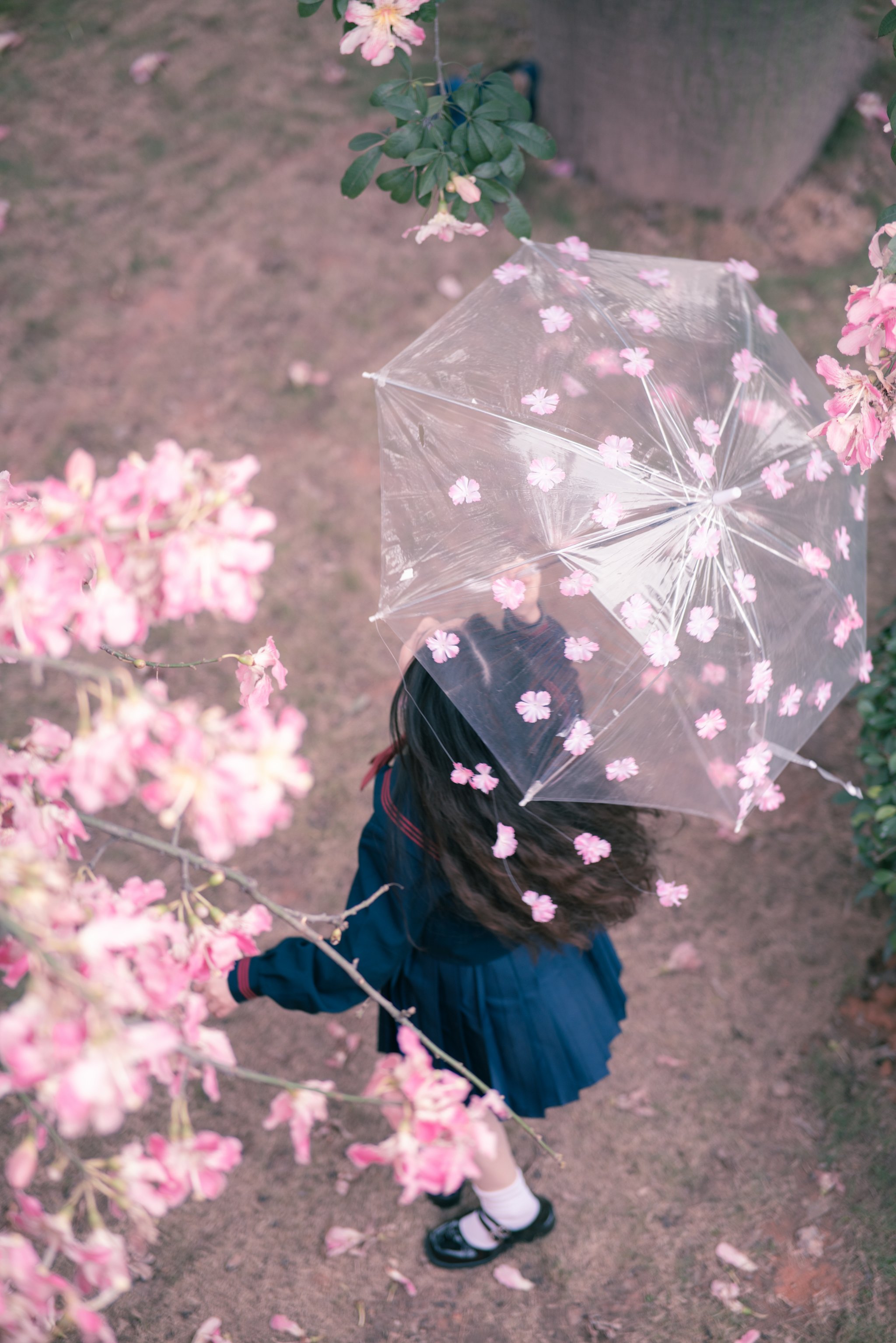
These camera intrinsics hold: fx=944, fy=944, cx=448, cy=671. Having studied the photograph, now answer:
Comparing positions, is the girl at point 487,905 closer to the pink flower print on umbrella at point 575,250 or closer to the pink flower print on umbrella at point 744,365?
the pink flower print on umbrella at point 744,365

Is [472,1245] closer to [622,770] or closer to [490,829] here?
[490,829]

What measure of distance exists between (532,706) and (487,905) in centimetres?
42

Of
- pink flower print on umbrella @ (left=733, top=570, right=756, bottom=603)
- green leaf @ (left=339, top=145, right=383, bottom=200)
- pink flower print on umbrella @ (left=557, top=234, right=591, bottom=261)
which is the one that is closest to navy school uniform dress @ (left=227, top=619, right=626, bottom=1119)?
pink flower print on umbrella @ (left=733, top=570, right=756, bottom=603)

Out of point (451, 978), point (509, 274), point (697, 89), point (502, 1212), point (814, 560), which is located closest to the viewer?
point (814, 560)

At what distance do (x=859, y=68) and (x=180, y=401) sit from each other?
12.4 feet

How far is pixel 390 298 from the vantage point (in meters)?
4.36

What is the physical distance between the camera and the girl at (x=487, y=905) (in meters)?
1.66

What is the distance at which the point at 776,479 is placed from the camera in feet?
5.82

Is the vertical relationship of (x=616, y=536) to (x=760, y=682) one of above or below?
above

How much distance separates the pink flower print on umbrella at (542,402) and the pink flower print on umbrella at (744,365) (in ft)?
1.22

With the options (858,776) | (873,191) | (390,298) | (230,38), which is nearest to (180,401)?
(390,298)

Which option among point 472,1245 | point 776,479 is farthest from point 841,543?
point 472,1245

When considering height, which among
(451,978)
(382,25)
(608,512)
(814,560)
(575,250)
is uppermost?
(382,25)

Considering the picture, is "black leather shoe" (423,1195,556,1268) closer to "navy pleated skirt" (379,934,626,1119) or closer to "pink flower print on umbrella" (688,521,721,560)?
"navy pleated skirt" (379,934,626,1119)
